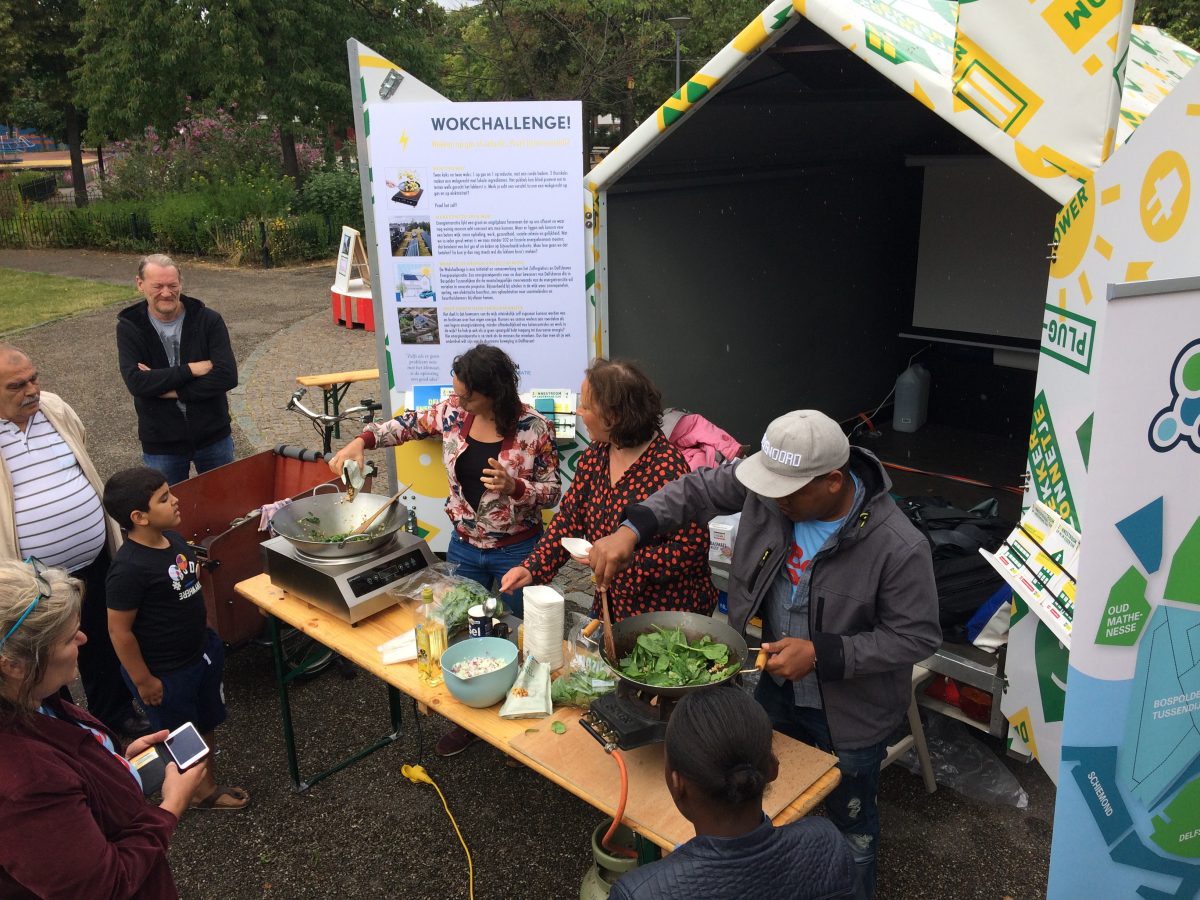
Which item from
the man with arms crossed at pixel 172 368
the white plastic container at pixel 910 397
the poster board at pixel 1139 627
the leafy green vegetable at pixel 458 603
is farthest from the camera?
the white plastic container at pixel 910 397

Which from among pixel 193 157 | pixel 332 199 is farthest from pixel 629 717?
pixel 193 157

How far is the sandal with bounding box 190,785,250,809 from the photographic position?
12.9 feet

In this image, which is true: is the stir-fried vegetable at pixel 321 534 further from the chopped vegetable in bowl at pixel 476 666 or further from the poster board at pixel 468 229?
the poster board at pixel 468 229

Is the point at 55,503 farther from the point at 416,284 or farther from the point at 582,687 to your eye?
the point at 582,687

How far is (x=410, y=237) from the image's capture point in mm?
5387

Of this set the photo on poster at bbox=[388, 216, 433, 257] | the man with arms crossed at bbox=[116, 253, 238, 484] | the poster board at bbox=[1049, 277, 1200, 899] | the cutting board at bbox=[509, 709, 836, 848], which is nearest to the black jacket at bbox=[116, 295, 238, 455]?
the man with arms crossed at bbox=[116, 253, 238, 484]

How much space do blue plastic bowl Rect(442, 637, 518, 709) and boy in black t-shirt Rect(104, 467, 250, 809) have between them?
1229 mm

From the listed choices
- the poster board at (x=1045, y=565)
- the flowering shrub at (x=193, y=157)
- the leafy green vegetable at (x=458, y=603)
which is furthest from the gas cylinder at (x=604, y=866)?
the flowering shrub at (x=193, y=157)

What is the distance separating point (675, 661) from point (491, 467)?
1.50 m

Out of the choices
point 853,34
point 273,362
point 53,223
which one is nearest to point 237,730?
point 853,34

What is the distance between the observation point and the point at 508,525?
410cm

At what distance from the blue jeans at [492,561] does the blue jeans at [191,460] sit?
5.99 feet

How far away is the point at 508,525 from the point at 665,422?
49.8 inches

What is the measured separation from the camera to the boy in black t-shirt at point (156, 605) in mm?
3412
